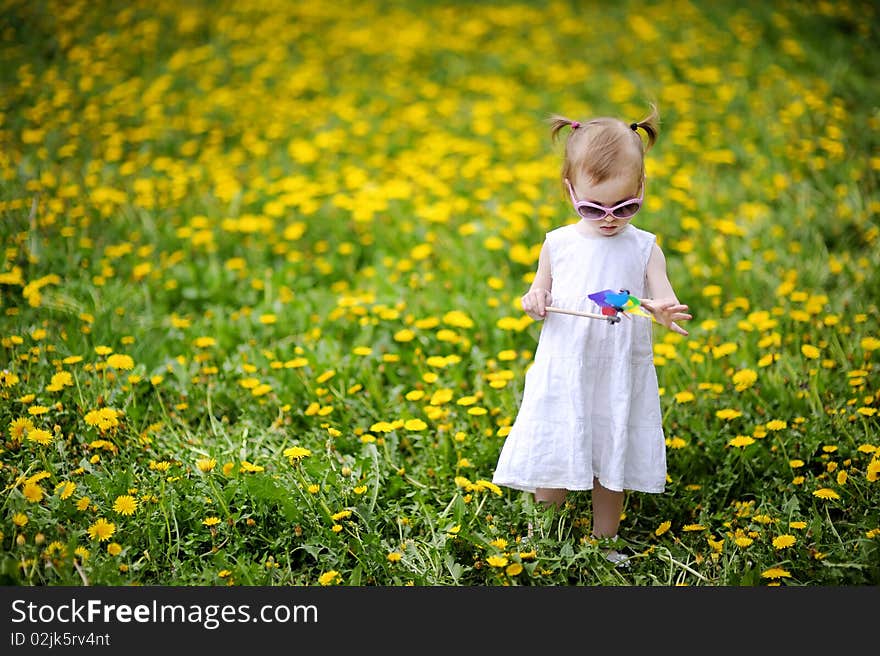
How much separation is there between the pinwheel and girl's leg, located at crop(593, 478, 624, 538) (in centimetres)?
51

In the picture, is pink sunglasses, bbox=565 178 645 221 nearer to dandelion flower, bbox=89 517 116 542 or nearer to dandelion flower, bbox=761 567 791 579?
dandelion flower, bbox=761 567 791 579

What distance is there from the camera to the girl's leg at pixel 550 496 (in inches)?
A: 97.6

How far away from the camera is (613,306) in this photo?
2.21m

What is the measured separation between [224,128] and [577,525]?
4.06 m

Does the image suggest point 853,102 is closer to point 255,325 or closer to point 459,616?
point 255,325

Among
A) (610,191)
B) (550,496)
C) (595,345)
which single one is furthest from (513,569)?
(610,191)

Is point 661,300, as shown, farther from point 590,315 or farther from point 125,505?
point 125,505

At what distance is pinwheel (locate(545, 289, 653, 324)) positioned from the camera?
2.19m

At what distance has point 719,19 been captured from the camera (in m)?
7.12

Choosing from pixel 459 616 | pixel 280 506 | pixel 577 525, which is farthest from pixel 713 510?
pixel 280 506

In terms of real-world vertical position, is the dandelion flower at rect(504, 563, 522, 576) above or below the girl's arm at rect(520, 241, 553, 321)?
below

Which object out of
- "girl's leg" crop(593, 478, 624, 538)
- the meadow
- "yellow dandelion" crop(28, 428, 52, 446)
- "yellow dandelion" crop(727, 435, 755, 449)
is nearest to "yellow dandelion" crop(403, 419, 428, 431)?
the meadow

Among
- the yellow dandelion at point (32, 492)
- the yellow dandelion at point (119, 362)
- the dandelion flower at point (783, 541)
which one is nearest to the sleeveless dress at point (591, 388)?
the dandelion flower at point (783, 541)

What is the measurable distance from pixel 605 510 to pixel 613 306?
2.00 feet
